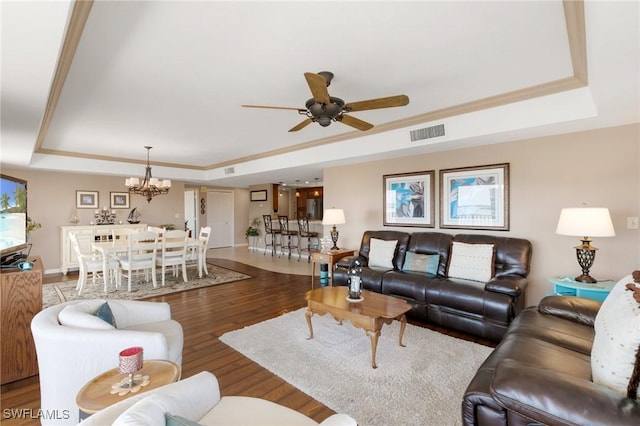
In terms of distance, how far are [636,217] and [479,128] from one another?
1793 mm

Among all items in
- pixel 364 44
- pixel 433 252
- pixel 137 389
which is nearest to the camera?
pixel 137 389

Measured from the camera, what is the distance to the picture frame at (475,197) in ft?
12.9

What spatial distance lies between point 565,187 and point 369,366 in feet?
10.1

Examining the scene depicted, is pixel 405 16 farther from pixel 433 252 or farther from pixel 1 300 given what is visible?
pixel 1 300

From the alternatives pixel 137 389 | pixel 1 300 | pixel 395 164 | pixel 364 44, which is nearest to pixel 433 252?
pixel 395 164

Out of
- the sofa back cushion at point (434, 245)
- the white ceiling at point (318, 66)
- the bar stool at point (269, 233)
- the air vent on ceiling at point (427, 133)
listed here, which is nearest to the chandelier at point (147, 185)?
the white ceiling at point (318, 66)

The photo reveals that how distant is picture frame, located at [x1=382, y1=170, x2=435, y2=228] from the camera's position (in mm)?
4625

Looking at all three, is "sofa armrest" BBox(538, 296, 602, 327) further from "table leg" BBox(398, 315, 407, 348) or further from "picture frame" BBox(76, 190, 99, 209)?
"picture frame" BBox(76, 190, 99, 209)

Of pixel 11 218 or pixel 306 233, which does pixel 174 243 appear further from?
pixel 306 233

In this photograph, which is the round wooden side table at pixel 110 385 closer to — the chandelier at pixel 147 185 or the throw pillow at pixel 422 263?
the throw pillow at pixel 422 263

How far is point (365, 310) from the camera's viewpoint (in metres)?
2.75

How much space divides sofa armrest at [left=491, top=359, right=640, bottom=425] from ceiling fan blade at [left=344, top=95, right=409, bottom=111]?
6.34ft

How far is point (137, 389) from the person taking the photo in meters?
1.43

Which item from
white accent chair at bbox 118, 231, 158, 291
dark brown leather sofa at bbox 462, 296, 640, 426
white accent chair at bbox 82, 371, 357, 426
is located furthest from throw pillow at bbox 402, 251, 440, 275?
white accent chair at bbox 118, 231, 158, 291
